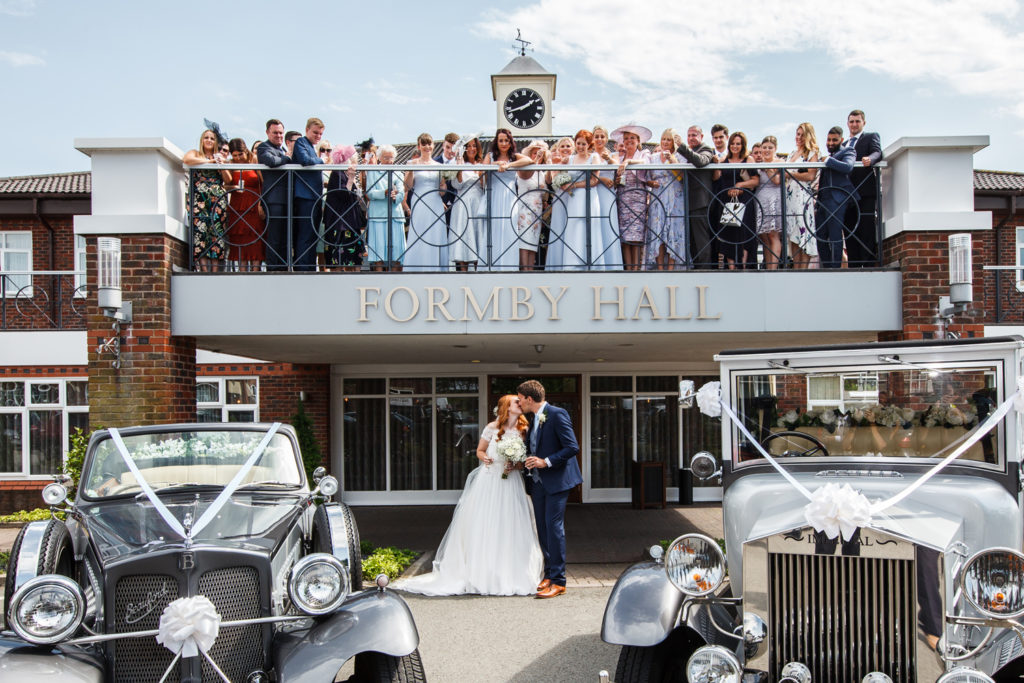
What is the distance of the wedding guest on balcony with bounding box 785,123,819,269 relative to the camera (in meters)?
8.30

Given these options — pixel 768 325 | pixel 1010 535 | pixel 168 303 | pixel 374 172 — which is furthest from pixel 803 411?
pixel 168 303

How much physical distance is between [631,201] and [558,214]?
31.1 inches

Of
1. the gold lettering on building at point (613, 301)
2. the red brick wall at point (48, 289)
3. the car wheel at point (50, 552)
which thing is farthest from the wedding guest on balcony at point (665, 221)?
the red brick wall at point (48, 289)

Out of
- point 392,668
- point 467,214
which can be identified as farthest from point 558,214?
point 392,668

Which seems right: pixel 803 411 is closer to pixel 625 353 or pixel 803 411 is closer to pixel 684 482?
pixel 625 353

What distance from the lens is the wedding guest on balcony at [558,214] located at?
8.20 meters

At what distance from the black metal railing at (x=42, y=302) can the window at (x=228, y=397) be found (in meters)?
3.15

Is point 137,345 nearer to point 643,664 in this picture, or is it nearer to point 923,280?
point 643,664

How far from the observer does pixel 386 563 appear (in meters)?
8.06

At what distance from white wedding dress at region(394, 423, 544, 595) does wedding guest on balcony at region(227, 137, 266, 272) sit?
3315 mm

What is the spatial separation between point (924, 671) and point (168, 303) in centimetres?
701

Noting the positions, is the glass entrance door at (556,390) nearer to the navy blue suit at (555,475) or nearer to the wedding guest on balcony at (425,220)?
the wedding guest on balcony at (425,220)

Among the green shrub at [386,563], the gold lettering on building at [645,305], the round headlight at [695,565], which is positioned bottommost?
the green shrub at [386,563]

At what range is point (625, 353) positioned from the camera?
11.6 metres
